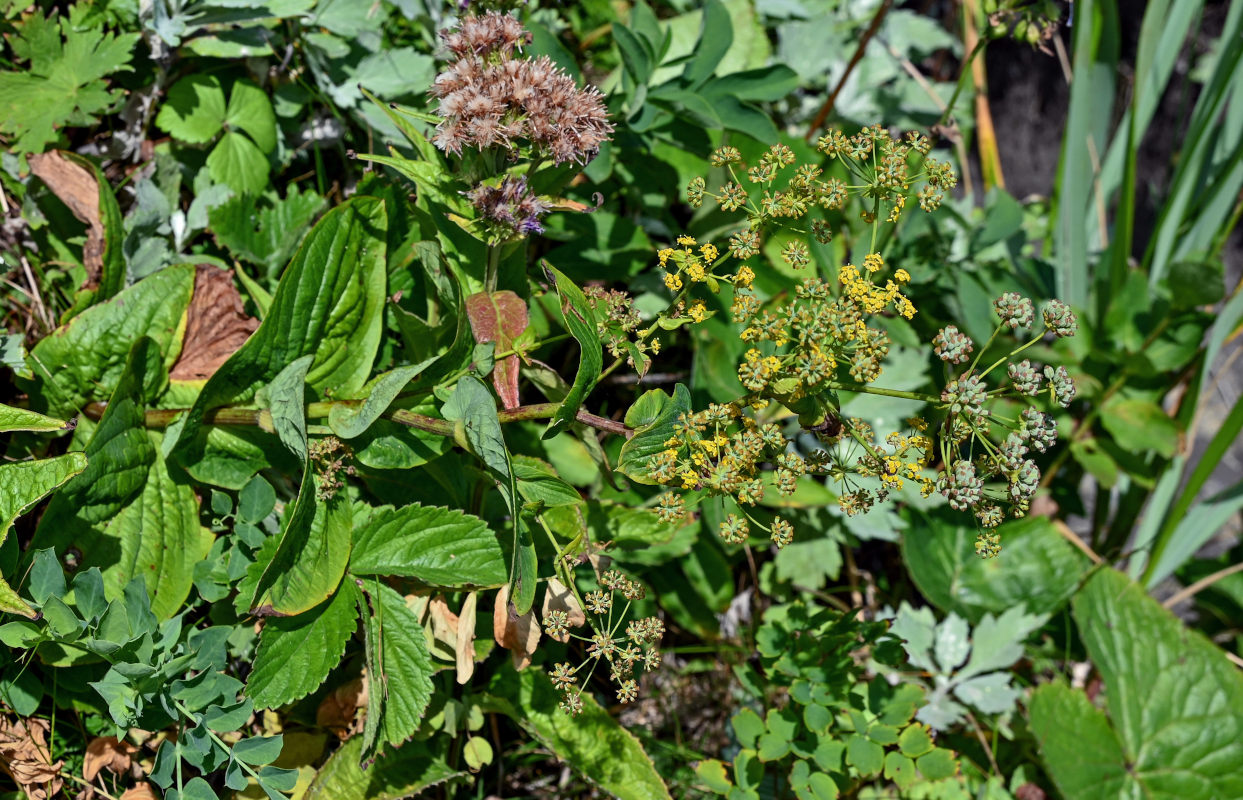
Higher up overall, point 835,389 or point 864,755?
point 835,389

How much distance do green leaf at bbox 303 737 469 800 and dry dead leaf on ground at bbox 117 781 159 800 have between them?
349 mm

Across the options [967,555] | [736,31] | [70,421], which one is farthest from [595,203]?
[967,555]

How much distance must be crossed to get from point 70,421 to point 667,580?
67.3 inches

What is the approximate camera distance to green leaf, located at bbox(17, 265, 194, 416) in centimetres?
218

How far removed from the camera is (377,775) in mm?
2250

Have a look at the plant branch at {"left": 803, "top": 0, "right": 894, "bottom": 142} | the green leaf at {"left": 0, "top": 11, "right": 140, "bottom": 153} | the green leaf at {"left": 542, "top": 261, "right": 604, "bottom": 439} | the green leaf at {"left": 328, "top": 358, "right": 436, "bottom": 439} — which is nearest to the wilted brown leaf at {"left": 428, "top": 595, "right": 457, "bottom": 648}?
the green leaf at {"left": 328, "top": 358, "right": 436, "bottom": 439}

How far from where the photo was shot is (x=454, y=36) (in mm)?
1859

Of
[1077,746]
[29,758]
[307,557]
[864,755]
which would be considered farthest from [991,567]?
[29,758]

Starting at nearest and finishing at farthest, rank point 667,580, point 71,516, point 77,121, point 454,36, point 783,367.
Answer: point 783,367 < point 454,36 < point 71,516 < point 77,121 < point 667,580

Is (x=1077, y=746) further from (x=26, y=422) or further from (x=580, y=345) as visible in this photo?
(x=26, y=422)

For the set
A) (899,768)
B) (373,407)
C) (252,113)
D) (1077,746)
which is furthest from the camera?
(1077,746)

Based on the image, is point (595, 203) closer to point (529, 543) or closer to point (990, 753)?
point (529, 543)

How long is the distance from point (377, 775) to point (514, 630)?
1.72 ft

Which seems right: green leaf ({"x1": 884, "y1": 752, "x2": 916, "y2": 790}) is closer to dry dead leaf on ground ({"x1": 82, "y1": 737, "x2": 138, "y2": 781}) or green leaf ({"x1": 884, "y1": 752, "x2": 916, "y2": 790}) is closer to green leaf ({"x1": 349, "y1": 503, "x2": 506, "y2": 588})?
green leaf ({"x1": 349, "y1": 503, "x2": 506, "y2": 588})
